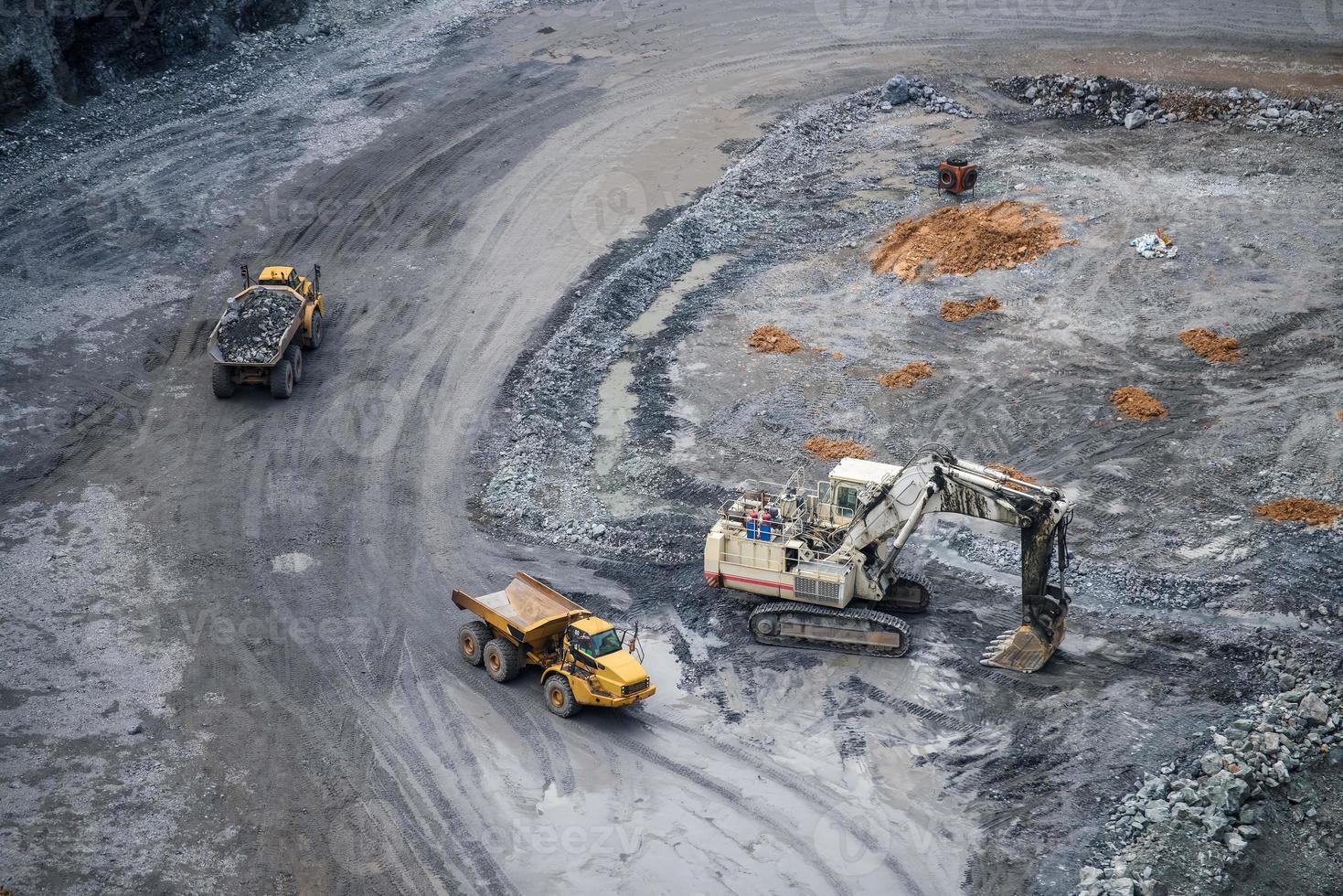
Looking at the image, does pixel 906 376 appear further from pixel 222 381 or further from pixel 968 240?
pixel 222 381

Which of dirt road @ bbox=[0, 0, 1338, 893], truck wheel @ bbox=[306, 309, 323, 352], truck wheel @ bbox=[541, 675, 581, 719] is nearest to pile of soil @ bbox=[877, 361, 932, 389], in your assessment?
dirt road @ bbox=[0, 0, 1338, 893]

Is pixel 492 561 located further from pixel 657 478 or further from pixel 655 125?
pixel 655 125

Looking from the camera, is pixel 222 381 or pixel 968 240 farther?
pixel 968 240

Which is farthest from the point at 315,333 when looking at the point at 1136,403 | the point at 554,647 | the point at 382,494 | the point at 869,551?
the point at 1136,403

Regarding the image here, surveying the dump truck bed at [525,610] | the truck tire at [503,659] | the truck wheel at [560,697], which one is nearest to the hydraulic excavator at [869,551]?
the dump truck bed at [525,610]

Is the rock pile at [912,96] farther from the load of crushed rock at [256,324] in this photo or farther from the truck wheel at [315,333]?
the load of crushed rock at [256,324]

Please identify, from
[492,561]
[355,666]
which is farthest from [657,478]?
[355,666]
